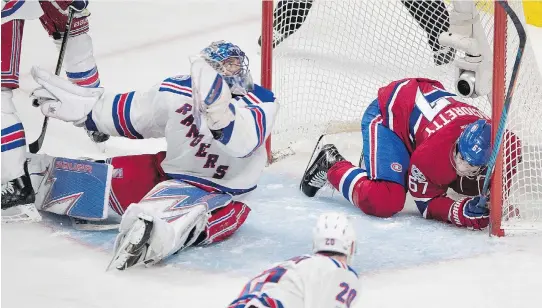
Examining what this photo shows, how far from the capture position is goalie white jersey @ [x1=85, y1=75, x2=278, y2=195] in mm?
3670

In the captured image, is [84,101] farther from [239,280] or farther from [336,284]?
[336,284]

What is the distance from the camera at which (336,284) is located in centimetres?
260

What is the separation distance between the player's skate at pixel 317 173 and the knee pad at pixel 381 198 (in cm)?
23

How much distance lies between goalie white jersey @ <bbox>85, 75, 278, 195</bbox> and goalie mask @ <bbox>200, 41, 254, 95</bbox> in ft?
0.15

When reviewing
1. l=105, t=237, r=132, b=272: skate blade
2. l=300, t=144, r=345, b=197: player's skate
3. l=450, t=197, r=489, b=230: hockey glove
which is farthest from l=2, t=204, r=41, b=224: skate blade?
l=450, t=197, r=489, b=230: hockey glove

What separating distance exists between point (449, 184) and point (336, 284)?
58.1 inches

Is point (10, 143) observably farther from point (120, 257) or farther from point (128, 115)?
point (120, 257)

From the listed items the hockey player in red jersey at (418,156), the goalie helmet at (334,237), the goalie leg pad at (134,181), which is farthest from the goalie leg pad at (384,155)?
the goalie helmet at (334,237)

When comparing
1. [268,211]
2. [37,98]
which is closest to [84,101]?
[37,98]

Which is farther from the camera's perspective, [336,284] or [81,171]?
[81,171]

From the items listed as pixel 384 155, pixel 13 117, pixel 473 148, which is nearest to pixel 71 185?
pixel 13 117

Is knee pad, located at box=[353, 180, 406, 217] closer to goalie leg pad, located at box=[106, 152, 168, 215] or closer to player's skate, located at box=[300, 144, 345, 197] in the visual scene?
player's skate, located at box=[300, 144, 345, 197]

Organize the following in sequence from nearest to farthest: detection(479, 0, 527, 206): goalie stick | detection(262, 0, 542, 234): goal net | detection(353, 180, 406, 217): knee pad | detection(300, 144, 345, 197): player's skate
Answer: detection(479, 0, 527, 206): goalie stick
detection(353, 180, 406, 217): knee pad
detection(300, 144, 345, 197): player's skate
detection(262, 0, 542, 234): goal net

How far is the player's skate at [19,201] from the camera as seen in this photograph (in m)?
3.79
